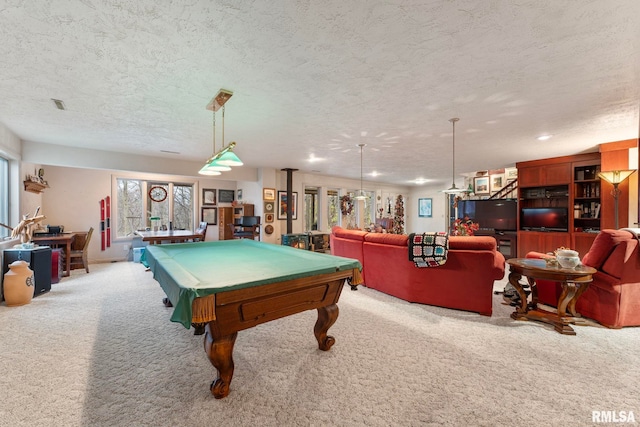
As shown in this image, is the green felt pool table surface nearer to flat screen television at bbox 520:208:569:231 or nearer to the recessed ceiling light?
the recessed ceiling light

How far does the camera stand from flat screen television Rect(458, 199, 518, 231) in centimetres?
692

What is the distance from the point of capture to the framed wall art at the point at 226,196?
27.1 feet

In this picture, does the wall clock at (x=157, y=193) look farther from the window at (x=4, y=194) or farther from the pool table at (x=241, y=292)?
the pool table at (x=241, y=292)

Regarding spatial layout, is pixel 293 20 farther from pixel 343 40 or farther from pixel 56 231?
pixel 56 231

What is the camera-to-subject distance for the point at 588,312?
2.97 metres

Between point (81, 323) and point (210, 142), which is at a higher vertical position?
point (210, 142)

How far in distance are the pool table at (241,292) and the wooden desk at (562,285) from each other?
1.98 metres

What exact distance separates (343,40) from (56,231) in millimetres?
6492

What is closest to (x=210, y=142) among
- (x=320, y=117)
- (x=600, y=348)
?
(x=320, y=117)

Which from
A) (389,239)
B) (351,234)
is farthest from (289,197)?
(389,239)

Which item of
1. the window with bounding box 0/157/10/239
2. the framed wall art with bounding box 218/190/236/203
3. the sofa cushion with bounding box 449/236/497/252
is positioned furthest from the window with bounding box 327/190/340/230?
the window with bounding box 0/157/10/239

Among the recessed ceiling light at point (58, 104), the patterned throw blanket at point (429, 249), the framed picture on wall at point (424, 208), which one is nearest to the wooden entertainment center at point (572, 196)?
the patterned throw blanket at point (429, 249)

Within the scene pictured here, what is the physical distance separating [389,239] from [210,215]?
6033 millimetres

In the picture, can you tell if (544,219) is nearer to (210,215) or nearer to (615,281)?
(615,281)
